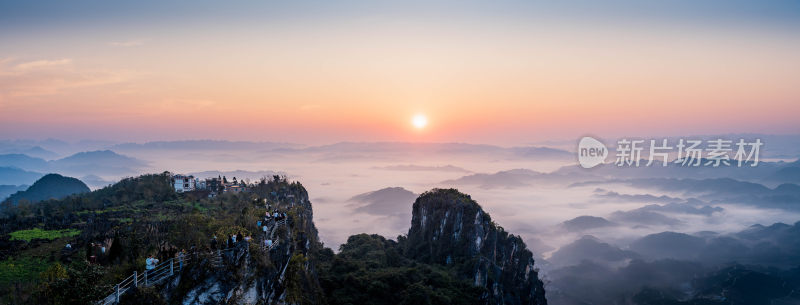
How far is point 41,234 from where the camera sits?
3522 cm

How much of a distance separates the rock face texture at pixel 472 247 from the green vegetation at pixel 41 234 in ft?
144

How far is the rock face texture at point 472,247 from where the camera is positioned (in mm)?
63844

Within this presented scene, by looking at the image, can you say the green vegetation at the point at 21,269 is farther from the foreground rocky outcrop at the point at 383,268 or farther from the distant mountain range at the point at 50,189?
the distant mountain range at the point at 50,189

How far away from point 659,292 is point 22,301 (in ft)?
407

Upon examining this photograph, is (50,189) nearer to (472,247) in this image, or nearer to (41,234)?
(41,234)

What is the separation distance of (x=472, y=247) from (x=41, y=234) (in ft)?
166

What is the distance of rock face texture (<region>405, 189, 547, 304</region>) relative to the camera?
63844 mm

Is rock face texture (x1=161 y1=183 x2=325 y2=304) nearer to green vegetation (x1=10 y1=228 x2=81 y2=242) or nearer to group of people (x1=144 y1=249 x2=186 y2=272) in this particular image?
group of people (x1=144 y1=249 x2=186 y2=272)

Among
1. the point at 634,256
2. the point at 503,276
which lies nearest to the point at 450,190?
the point at 503,276

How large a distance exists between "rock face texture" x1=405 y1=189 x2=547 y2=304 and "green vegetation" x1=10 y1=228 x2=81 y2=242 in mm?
43947

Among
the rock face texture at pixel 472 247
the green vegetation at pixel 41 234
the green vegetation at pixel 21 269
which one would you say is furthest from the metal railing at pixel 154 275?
the rock face texture at pixel 472 247

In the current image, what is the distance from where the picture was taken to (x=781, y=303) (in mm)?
106250

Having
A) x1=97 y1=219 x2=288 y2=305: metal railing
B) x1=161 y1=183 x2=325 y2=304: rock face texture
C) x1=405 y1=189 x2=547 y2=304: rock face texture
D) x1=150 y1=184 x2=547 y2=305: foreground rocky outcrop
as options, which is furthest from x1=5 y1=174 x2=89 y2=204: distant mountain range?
x1=97 y1=219 x2=288 y2=305: metal railing

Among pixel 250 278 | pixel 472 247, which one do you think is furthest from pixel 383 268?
pixel 250 278
